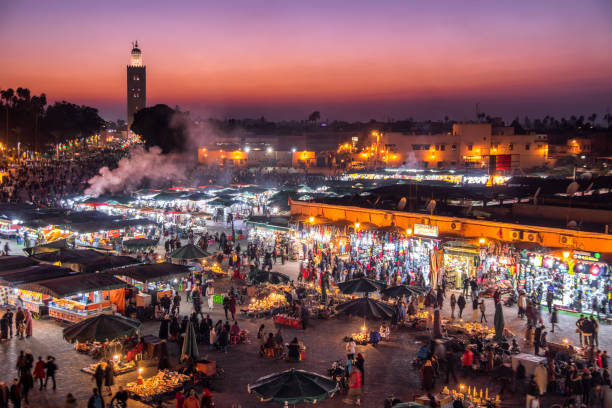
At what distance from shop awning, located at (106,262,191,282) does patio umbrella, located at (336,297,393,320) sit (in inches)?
262

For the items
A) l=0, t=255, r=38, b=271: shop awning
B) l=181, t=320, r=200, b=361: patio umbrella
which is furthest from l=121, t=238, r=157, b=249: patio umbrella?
l=181, t=320, r=200, b=361: patio umbrella

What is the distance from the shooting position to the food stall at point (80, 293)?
17378mm

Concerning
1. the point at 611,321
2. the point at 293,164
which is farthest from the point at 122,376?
the point at 293,164

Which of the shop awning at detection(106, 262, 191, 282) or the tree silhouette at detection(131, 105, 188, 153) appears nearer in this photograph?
the shop awning at detection(106, 262, 191, 282)

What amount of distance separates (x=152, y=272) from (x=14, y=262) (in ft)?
17.8

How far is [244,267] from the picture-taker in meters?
26.7

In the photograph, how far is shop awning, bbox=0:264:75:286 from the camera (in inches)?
733

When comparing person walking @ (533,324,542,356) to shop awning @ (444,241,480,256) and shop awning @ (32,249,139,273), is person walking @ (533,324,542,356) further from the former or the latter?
shop awning @ (32,249,139,273)

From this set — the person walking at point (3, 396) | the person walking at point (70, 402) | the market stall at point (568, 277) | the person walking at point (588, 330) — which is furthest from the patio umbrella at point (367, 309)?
the person walking at point (3, 396)

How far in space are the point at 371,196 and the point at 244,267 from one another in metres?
7.85

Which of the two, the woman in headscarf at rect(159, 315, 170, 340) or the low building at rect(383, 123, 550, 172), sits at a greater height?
the low building at rect(383, 123, 550, 172)

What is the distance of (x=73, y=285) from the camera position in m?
17.6

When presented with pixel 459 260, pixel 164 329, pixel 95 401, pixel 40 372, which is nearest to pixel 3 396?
pixel 40 372

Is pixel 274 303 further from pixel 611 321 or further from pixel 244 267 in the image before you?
pixel 611 321
